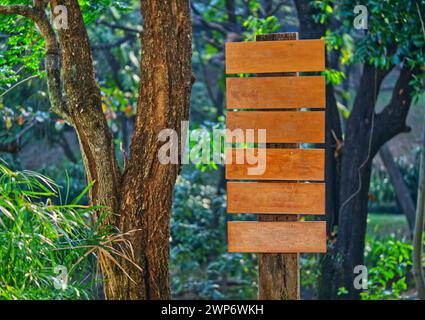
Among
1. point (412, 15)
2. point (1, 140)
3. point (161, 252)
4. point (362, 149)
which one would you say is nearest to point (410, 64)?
point (412, 15)

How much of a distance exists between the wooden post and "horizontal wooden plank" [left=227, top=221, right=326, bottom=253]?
6 centimetres

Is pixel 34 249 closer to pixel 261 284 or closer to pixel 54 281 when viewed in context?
pixel 54 281

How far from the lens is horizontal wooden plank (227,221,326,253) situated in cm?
421

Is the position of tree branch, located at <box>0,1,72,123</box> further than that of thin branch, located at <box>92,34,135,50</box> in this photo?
No

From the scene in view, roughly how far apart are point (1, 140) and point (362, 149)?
3.68 meters

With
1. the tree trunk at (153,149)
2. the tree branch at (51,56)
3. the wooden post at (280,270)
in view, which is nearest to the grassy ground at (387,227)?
the wooden post at (280,270)

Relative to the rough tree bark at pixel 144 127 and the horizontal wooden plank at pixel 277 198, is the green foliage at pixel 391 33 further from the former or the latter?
the rough tree bark at pixel 144 127

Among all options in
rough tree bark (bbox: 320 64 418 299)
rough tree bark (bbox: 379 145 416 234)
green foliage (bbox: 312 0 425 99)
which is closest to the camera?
green foliage (bbox: 312 0 425 99)

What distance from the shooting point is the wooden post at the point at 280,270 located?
427cm

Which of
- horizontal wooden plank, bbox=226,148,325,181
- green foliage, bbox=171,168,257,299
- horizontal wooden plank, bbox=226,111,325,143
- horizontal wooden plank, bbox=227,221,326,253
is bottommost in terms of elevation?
green foliage, bbox=171,168,257,299

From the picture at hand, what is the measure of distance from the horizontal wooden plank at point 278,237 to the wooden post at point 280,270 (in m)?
0.06

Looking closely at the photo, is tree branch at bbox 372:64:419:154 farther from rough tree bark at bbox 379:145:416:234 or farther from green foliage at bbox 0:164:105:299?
green foliage at bbox 0:164:105:299

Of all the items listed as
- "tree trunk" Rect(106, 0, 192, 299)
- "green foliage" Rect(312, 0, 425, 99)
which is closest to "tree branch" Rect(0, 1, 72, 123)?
"tree trunk" Rect(106, 0, 192, 299)

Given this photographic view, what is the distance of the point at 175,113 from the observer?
415cm
